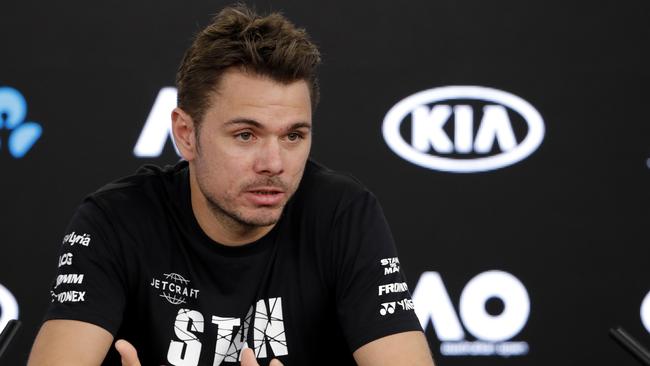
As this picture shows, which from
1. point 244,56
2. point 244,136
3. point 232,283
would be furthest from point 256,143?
point 232,283

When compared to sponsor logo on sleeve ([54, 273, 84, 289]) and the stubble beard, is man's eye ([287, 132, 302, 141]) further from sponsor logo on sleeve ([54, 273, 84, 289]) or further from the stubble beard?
sponsor logo on sleeve ([54, 273, 84, 289])

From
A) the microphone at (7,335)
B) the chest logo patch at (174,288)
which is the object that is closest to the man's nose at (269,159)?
the chest logo patch at (174,288)

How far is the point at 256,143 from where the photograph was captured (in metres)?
1.67

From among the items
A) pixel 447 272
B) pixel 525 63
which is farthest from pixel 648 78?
pixel 447 272

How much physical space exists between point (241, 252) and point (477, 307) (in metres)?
1.08

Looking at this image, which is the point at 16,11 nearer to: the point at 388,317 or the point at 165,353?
the point at 165,353

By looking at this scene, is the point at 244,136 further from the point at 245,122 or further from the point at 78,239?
the point at 78,239

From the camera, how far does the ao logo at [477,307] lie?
264 centimetres

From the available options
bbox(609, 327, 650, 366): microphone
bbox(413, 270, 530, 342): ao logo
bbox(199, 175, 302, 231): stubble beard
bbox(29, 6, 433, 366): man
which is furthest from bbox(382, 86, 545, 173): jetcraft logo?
bbox(609, 327, 650, 366): microphone

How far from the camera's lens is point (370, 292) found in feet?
5.49

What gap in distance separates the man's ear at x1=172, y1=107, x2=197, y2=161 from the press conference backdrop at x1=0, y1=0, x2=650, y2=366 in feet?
2.82

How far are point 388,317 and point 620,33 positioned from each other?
4.70 feet

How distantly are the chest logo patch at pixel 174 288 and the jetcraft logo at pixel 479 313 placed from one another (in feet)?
3.47

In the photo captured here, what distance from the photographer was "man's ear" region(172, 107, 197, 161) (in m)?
1.79
